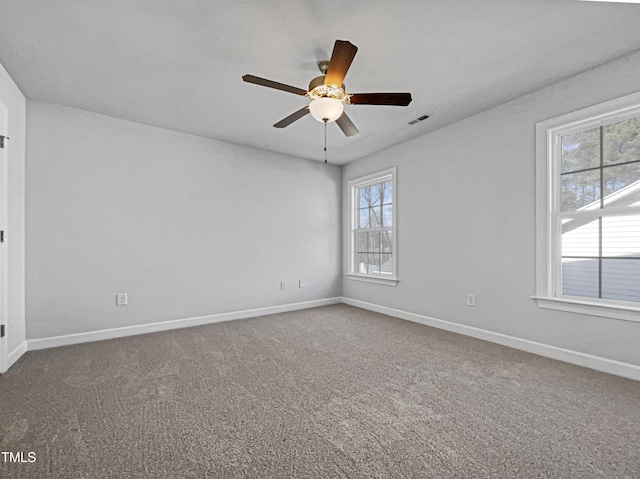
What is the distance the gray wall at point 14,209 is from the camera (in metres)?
2.46

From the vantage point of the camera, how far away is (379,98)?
2.06m

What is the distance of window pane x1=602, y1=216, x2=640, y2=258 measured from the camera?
2.29 meters

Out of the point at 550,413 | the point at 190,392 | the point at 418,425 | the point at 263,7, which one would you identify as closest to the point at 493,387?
the point at 550,413

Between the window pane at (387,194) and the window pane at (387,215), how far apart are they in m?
0.08

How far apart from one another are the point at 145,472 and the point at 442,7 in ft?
9.42

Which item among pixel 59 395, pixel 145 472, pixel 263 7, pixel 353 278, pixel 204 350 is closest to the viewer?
pixel 145 472

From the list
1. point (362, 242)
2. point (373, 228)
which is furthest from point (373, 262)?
point (373, 228)

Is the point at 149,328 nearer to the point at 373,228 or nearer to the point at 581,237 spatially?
the point at 373,228

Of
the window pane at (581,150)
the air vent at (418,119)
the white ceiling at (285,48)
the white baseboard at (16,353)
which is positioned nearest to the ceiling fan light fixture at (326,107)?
the white ceiling at (285,48)

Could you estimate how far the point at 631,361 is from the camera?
221cm

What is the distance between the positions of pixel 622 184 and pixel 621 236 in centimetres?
41

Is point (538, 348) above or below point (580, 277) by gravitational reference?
below

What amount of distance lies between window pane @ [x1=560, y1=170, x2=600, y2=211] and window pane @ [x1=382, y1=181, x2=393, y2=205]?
6.75 feet

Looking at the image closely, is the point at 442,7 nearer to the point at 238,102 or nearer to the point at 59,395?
the point at 238,102
